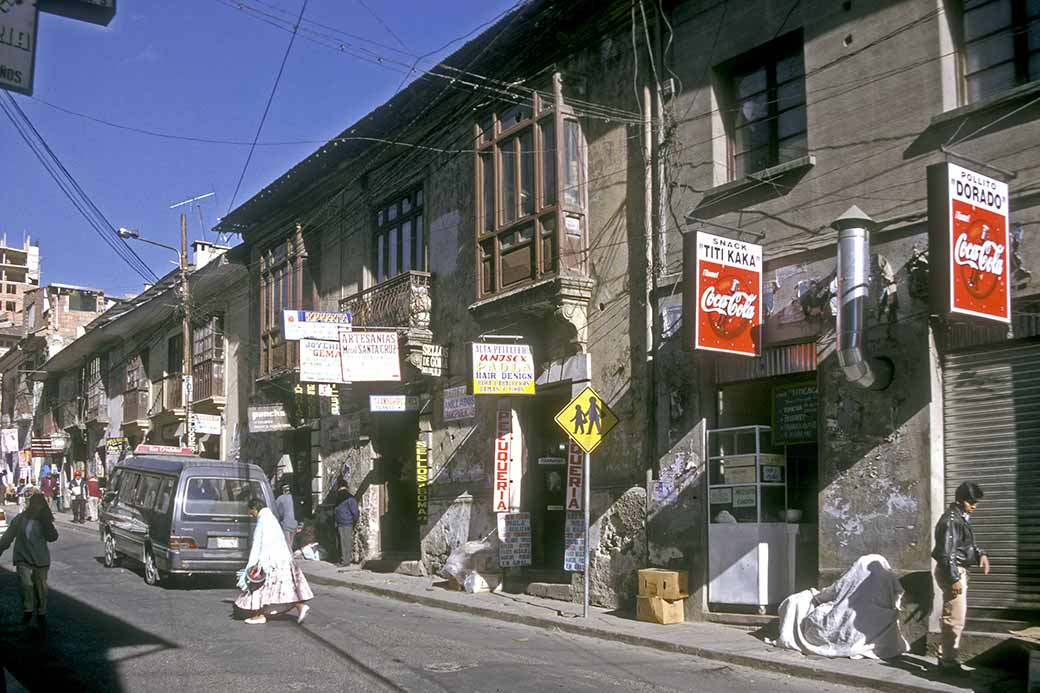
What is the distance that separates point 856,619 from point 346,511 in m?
12.8

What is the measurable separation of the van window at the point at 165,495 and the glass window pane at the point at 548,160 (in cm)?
745

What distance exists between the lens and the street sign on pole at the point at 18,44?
21.8 ft

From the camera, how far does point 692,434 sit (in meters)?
14.0

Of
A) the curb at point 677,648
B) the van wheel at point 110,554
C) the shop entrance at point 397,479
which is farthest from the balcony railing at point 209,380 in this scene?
the curb at point 677,648

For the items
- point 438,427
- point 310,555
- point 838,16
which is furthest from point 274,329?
point 838,16

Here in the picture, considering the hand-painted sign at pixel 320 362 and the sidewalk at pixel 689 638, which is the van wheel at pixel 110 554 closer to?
the sidewalk at pixel 689 638

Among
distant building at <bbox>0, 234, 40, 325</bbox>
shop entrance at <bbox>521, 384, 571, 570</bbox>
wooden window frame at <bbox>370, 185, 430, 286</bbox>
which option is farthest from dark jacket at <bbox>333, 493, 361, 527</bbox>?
distant building at <bbox>0, 234, 40, 325</bbox>

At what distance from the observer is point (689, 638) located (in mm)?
11883

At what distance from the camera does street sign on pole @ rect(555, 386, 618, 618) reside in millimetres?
13719

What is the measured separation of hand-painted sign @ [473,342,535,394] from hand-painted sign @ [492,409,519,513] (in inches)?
45.5

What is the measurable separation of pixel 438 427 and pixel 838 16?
1087cm

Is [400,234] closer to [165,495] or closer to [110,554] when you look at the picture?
[165,495]

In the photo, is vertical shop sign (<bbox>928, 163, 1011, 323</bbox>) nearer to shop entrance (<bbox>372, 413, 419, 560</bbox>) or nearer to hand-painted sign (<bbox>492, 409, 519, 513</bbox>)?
hand-painted sign (<bbox>492, 409, 519, 513</bbox>)

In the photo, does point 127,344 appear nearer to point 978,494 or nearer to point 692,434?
point 692,434
